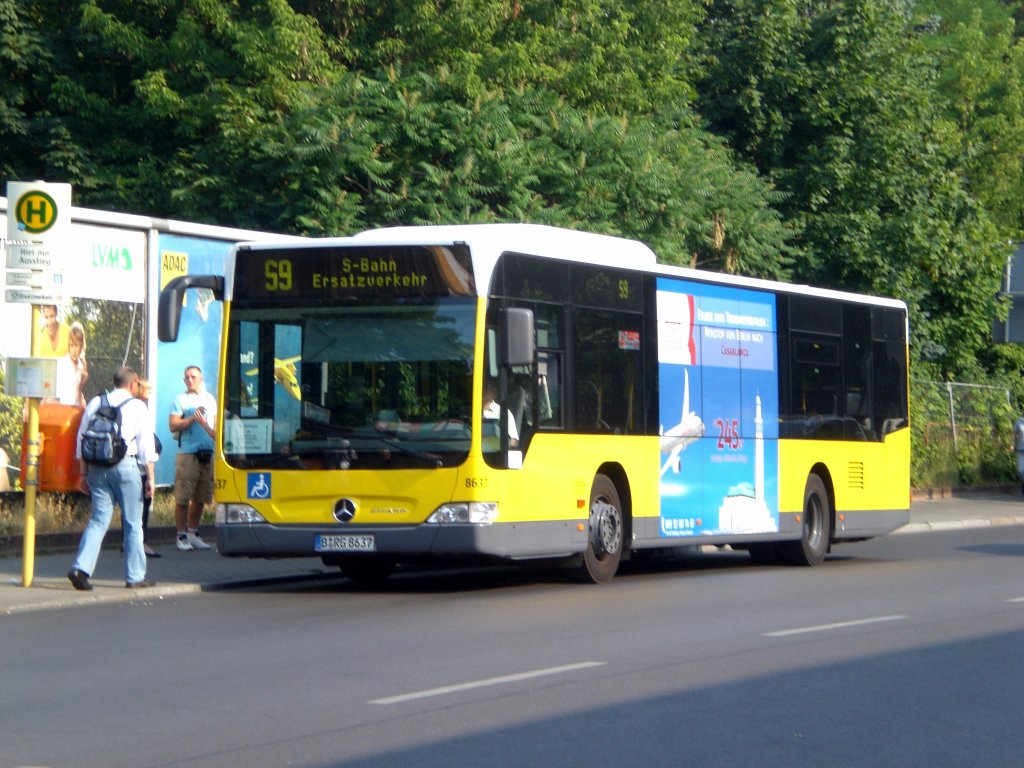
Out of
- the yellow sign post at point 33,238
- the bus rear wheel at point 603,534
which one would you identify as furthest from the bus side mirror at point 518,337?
the yellow sign post at point 33,238

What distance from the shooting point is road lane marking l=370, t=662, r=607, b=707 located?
340 inches

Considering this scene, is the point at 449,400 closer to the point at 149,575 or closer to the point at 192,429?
the point at 149,575

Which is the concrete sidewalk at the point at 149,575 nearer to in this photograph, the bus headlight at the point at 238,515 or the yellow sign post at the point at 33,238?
the yellow sign post at the point at 33,238

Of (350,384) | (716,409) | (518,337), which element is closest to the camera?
(518,337)

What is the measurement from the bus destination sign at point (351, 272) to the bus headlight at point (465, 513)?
1742 mm

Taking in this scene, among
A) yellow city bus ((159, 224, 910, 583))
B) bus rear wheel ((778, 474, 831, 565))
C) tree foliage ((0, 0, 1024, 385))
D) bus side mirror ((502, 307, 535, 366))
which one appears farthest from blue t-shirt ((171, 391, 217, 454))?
bus rear wheel ((778, 474, 831, 565))

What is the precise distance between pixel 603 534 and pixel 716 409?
2.57 meters

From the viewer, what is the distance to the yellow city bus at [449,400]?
13922 millimetres

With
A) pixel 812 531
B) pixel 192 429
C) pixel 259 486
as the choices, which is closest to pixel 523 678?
pixel 259 486

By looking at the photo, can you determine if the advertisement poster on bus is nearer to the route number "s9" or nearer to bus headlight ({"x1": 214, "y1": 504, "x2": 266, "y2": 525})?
the route number "s9"

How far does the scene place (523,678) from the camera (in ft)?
30.5

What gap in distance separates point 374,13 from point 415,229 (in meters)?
16.3

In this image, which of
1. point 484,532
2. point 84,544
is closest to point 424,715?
point 484,532

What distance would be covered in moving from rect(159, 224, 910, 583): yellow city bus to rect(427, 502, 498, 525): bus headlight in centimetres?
1
